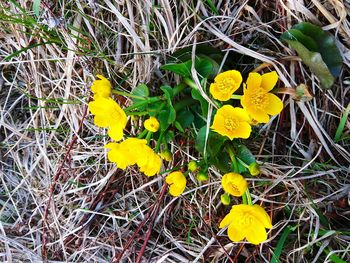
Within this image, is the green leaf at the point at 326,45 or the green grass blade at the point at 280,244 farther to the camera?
the green grass blade at the point at 280,244

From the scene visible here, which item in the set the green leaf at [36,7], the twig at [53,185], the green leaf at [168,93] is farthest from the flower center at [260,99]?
the green leaf at [36,7]

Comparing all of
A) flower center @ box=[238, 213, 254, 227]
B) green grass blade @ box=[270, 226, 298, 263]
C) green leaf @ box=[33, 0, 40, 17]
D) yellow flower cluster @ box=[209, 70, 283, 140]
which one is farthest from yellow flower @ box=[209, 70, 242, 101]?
green leaf @ box=[33, 0, 40, 17]

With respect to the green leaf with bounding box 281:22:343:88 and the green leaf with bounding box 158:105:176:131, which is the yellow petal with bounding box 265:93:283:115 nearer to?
the green leaf with bounding box 281:22:343:88

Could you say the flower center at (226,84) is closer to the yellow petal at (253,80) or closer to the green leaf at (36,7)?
the yellow petal at (253,80)

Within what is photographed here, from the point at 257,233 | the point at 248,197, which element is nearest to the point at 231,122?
the point at 248,197

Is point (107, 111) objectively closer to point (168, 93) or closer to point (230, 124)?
point (168, 93)

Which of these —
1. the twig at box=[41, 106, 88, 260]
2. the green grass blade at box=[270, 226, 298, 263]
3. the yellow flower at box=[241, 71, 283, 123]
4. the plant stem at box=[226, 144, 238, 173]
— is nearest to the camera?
the yellow flower at box=[241, 71, 283, 123]
